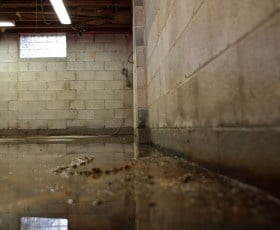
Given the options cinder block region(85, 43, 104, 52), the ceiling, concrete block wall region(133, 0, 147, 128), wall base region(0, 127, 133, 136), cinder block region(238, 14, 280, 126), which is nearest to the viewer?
cinder block region(238, 14, 280, 126)

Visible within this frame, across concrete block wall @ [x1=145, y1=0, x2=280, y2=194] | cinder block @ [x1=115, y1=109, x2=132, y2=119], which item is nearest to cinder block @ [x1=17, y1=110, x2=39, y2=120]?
cinder block @ [x1=115, y1=109, x2=132, y2=119]

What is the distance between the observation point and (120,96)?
1011cm

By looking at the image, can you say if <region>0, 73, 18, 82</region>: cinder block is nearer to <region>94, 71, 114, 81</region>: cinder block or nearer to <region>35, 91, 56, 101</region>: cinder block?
<region>35, 91, 56, 101</region>: cinder block

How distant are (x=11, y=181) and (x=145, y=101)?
3696 millimetres

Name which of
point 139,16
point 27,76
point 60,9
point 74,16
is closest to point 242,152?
point 139,16

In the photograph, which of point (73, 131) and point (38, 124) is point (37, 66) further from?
point (73, 131)

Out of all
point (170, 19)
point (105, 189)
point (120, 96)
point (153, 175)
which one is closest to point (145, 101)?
point (170, 19)

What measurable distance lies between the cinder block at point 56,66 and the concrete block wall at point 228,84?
7.50 metres

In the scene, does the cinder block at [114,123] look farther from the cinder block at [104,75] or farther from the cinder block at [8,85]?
the cinder block at [8,85]

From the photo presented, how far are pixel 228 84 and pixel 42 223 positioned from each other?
1.01 metres

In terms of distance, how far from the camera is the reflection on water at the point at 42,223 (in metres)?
1.03

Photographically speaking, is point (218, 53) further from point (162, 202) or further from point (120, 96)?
point (120, 96)

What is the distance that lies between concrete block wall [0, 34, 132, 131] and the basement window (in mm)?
141

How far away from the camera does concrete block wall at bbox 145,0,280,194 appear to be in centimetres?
122
